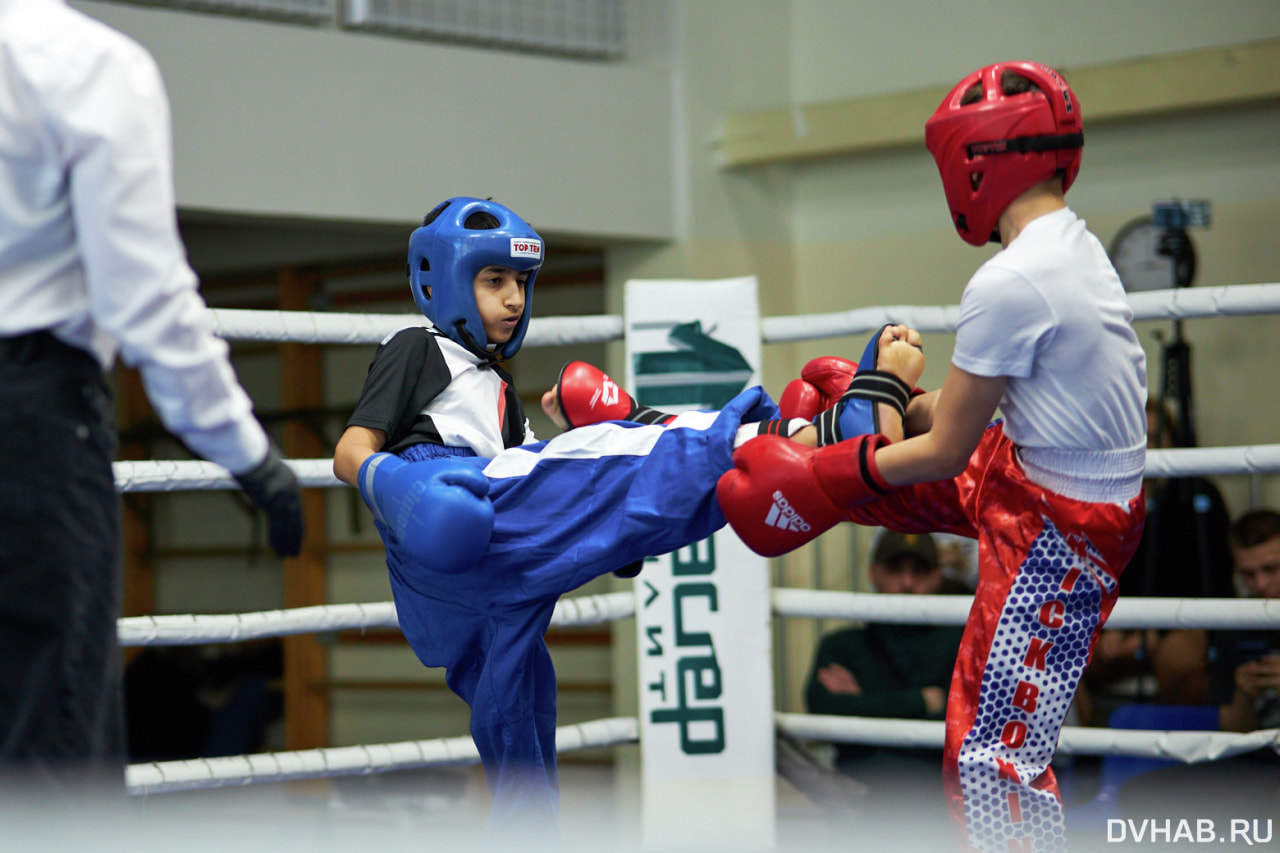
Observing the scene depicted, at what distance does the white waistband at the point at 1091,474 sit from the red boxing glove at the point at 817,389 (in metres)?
0.41

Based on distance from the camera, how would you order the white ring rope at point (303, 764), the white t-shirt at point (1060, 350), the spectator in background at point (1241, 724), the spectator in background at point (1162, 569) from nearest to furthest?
the white t-shirt at point (1060, 350) < the white ring rope at point (303, 764) < the spectator in background at point (1241, 724) < the spectator in background at point (1162, 569)

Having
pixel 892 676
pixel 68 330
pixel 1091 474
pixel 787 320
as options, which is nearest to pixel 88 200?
pixel 68 330

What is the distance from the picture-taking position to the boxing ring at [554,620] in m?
2.60

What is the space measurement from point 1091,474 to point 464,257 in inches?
42.3

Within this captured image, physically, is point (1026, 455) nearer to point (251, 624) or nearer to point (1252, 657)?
point (1252, 657)

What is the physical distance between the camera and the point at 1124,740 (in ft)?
9.04

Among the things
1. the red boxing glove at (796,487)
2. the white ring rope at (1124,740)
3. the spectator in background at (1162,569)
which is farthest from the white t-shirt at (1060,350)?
the spectator in background at (1162,569)

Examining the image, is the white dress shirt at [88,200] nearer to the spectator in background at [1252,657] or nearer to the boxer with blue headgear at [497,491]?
the boxer with blue headgear at [497,491]

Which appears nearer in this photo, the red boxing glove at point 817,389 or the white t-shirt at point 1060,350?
the white t-shirt at point 1060,350

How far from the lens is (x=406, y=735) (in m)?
5.69

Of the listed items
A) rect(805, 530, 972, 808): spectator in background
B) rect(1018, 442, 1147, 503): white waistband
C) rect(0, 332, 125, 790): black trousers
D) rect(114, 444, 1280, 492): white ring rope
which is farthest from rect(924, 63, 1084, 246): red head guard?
rect(805, 530, 972, 808): spectator in background

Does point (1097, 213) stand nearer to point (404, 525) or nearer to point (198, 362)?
point (404, 525)

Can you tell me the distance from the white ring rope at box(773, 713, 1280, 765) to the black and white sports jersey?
116 centimetres

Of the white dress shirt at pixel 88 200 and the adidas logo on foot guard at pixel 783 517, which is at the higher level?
the white dress shirt at pixel 88 200
